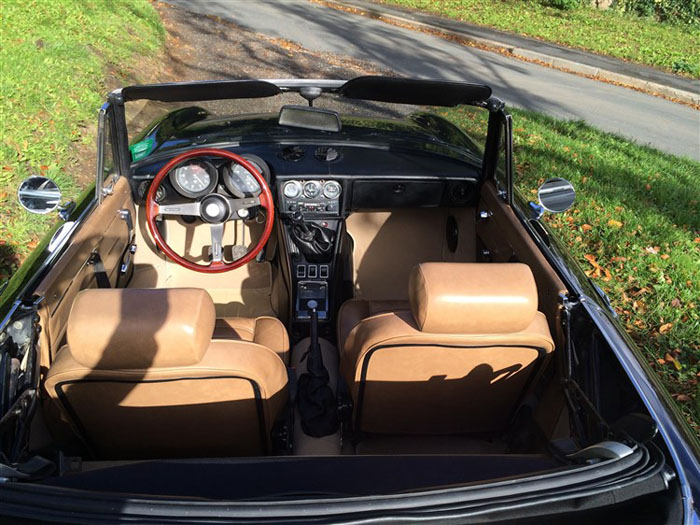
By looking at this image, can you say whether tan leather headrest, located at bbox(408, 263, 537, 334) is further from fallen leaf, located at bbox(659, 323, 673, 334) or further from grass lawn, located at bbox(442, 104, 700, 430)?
fallen leaf, located at bbox(659, 323, 673, 334)

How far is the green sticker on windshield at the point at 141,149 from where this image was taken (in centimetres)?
322

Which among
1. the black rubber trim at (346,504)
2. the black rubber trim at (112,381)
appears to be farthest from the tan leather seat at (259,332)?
the black rubber trim at (346,504)

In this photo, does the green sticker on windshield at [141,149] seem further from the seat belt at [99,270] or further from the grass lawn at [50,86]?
the grass lawn at [50,86]

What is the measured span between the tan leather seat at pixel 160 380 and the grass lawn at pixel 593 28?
516 inches

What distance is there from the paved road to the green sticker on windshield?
22.1 feet

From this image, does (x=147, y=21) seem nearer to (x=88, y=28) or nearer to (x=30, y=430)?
(x=88, y=28)

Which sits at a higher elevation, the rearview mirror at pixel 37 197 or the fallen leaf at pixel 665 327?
the rearview mirror at pixel 37 197

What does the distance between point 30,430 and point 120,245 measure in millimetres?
1438

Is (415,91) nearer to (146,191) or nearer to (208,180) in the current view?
(208,180)

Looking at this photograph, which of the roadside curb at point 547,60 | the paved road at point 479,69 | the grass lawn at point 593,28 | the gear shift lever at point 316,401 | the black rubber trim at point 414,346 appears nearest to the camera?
the black rubber trim at point 414,346

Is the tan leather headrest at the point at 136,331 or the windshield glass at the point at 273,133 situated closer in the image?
the tan leather headrest at the point at 136,331

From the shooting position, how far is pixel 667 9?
16.5 metres

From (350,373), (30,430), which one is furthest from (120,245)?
(350,373)

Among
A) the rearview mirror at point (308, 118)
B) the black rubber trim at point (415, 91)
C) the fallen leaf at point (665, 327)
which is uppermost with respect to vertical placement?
the black rubber trim at point (415, 91)
